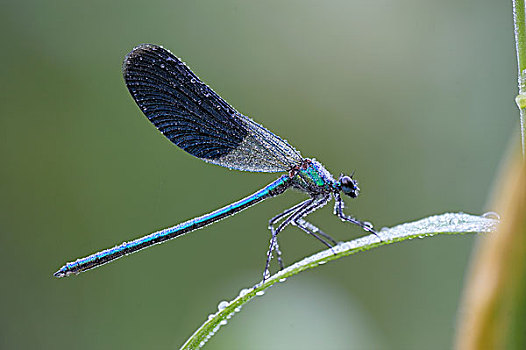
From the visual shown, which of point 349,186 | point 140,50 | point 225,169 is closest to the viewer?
point 140,50

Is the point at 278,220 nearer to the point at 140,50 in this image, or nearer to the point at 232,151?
the point at 232,151

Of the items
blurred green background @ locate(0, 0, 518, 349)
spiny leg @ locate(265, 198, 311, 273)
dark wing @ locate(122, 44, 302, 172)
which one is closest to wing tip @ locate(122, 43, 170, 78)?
dark wing @ locate(122, 44, 302, 172)

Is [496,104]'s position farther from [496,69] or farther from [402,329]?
[402,329]

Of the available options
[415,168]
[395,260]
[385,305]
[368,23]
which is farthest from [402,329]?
[368,23]

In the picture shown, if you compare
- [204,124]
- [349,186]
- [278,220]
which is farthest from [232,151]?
[349,186]

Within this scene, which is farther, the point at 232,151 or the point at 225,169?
the point at 225,169

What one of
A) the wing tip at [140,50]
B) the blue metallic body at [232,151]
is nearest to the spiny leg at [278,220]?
the blue metallic body at [232,151]

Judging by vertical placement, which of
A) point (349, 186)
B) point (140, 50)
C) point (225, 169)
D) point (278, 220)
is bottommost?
point (278, 220)
